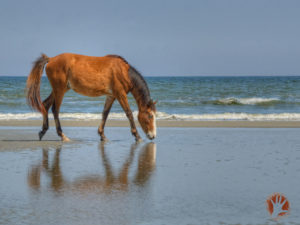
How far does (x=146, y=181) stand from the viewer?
5570mm

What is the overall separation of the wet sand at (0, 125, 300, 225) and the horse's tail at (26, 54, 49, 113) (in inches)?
31.1

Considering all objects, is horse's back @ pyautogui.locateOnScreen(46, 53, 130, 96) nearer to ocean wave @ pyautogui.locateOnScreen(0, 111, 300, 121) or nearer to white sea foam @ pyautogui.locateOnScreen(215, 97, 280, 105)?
ocean wave @ pyautogui.locateOnScreen(0, 111, 300, 121)

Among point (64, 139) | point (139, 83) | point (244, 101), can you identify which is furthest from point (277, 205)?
point (244, 101)

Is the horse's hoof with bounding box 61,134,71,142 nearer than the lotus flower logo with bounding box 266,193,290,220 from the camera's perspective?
No

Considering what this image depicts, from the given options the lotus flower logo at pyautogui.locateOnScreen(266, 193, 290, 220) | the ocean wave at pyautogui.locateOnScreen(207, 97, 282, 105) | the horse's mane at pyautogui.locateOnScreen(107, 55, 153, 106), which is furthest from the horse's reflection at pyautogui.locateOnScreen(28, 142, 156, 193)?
the ocean wave at pyautogui.locateOnScreen(207, 97, 282, 105)

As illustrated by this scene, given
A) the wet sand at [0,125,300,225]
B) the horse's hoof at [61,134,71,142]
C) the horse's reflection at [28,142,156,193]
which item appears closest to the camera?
the wet sand at [0,125,300,225]

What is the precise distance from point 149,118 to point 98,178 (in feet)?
13.5

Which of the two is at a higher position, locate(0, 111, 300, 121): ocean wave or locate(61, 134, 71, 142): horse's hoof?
locate(61, 134, 71, 142): horse's hoof

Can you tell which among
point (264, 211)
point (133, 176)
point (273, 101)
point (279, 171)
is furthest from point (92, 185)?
point (273, 101)

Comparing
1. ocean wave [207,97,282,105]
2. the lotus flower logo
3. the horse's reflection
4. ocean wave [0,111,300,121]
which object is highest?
the lotus flower logo

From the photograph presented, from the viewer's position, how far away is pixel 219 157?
7.48 m

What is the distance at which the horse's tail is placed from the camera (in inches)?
400

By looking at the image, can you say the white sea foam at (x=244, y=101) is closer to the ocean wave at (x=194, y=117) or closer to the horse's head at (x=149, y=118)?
the ocean wave at (x=194, y=117)

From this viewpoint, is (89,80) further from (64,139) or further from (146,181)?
(146,181)
